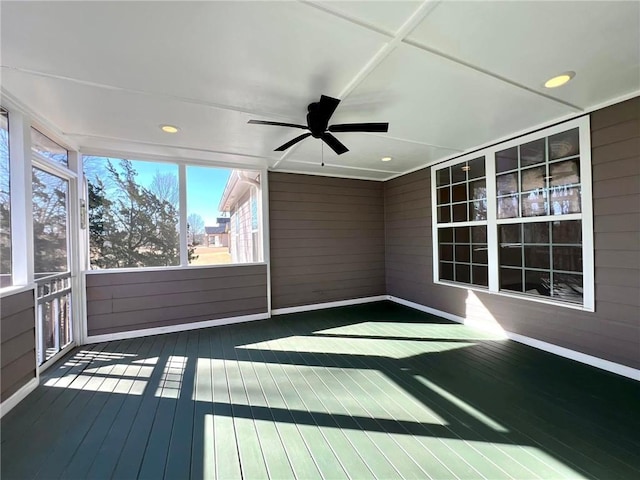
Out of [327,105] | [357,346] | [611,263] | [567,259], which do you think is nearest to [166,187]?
[327,105]

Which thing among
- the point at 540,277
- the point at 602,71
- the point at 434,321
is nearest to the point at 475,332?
the point at 434,321

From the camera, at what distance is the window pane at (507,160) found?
11.6 ft

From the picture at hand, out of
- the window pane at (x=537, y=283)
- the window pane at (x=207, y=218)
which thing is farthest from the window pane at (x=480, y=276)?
the window pane at (x=207, y=218)

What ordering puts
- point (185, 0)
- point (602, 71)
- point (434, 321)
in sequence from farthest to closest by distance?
point (434, 321) → point (602, 71) → point (185, 0)

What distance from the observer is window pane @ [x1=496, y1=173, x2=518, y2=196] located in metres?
3.57

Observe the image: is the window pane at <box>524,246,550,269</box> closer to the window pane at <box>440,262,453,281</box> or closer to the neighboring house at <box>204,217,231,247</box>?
the window pane at <box>440,262,453,281</box>

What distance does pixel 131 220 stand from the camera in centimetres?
390

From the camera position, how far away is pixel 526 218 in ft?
11.3

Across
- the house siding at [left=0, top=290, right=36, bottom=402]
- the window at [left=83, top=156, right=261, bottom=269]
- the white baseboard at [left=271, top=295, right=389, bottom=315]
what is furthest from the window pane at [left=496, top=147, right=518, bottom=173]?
the house siding at [left=0, top=290, right=36, bottom=402]

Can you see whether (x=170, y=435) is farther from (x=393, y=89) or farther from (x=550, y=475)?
(x=393, y=89)

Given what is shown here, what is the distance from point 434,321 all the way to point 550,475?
288cm

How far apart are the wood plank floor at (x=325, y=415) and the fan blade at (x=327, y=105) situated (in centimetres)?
249

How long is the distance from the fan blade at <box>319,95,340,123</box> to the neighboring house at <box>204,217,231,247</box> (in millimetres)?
2715

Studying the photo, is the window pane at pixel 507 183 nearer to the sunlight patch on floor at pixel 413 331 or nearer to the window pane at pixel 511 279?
the window pane at pixel 511 279
